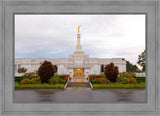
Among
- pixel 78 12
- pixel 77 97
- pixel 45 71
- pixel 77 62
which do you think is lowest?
pixel 77 97

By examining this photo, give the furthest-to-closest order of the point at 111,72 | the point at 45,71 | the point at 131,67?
the point at 131,67
the point at 111,72
the point at 45,71

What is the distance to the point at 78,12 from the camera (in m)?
5.21

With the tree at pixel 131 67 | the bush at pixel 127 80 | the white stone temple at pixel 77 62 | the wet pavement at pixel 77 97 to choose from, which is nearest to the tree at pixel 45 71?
the wet pavement at pixel 77 97

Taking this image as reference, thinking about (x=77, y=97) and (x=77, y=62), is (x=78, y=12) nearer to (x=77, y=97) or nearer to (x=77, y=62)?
(x=77, y=97)

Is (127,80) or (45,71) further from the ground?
(45,71)

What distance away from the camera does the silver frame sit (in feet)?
16.3

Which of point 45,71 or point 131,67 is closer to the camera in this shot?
point 45,71

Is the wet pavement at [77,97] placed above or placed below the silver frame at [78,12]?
below

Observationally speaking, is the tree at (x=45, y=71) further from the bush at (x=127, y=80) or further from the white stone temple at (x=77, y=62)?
the white stone temple at (x=77, y=62)

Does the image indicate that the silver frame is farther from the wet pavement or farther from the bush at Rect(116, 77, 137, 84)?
the bush at Rect(116, 77, 137, 84)

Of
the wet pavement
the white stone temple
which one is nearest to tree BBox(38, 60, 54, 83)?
the wet pavement

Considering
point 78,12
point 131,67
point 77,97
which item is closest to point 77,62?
point 131,67

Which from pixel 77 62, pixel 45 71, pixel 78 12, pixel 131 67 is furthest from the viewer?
pixel 131 67

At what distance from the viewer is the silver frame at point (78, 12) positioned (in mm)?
4957
